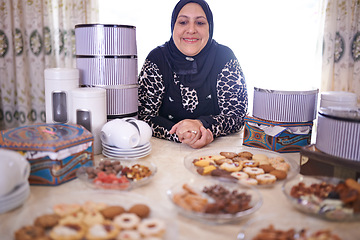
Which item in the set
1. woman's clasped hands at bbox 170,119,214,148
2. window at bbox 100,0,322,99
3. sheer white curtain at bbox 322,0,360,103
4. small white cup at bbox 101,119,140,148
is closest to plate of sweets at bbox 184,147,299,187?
Result: woman's clasped hands at bbox 170,119,214,148

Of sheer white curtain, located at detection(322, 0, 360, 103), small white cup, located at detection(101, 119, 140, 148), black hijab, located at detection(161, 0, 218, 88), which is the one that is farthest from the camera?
sheer white curtain, located at detection(322, 0, 360, 103)

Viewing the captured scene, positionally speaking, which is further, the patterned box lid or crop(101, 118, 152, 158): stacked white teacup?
crop(101, 118, 152, 158): stacked white teacup

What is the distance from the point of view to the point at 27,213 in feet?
2.76

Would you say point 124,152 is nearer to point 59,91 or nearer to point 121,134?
point 121,134

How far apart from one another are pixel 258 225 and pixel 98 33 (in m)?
1.03

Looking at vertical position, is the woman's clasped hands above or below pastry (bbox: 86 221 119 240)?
above

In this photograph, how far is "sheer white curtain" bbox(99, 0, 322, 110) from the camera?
342 cm

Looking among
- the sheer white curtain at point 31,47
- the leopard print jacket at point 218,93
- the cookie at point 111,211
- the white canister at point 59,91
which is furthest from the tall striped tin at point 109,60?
the sheer white curtain at point 31,47

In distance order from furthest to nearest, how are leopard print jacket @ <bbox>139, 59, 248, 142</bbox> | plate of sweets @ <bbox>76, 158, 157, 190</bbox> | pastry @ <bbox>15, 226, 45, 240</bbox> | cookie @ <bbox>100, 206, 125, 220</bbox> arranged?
leopard print jacket @ <bbox>139, 59, 248, 142</bbox>, plate of sweets @ <bbox>76, 158, 157, 190</bbox>, cookie @ <bbox>100, 206, 125, 220</bbox>, pastry @ <bbox>15, 226, 45, 240</bbox>

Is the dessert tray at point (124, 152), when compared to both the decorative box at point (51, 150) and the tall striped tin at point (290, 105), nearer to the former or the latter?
the decorative box at point (51, 150)

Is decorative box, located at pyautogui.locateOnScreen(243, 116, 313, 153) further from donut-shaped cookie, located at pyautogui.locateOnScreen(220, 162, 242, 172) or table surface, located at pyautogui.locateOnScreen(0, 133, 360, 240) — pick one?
donut-shaped cookie, located at pyautogui.locateOnScreen(220, 162, 242, 172)

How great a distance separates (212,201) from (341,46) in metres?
3.00

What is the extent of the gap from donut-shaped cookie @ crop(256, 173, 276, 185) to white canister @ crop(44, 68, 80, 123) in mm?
776

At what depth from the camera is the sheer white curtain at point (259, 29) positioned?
342 cm
